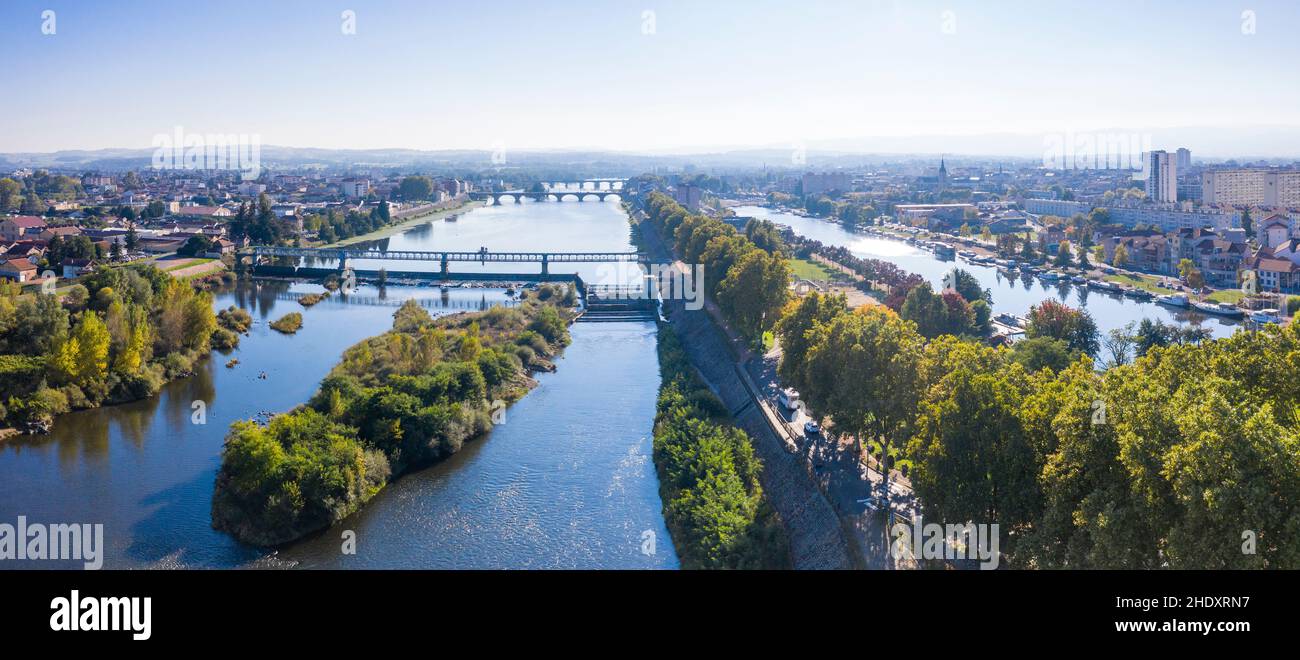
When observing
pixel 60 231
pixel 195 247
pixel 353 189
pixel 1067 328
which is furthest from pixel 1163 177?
pixel 60 231

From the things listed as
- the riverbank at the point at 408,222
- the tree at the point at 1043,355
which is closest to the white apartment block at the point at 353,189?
the riverbank at the point at 408,222

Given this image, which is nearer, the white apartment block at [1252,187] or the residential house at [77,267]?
the residential house at [77,267]

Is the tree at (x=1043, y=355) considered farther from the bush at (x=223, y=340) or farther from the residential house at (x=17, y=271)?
the residential house at (x=17, y=271)

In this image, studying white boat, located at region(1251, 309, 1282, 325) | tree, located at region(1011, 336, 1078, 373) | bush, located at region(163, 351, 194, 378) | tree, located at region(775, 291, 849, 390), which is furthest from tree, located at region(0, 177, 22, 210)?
white boat, located at region(1251, 309, 1282, 325)

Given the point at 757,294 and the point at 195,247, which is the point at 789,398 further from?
the point at 195,247
